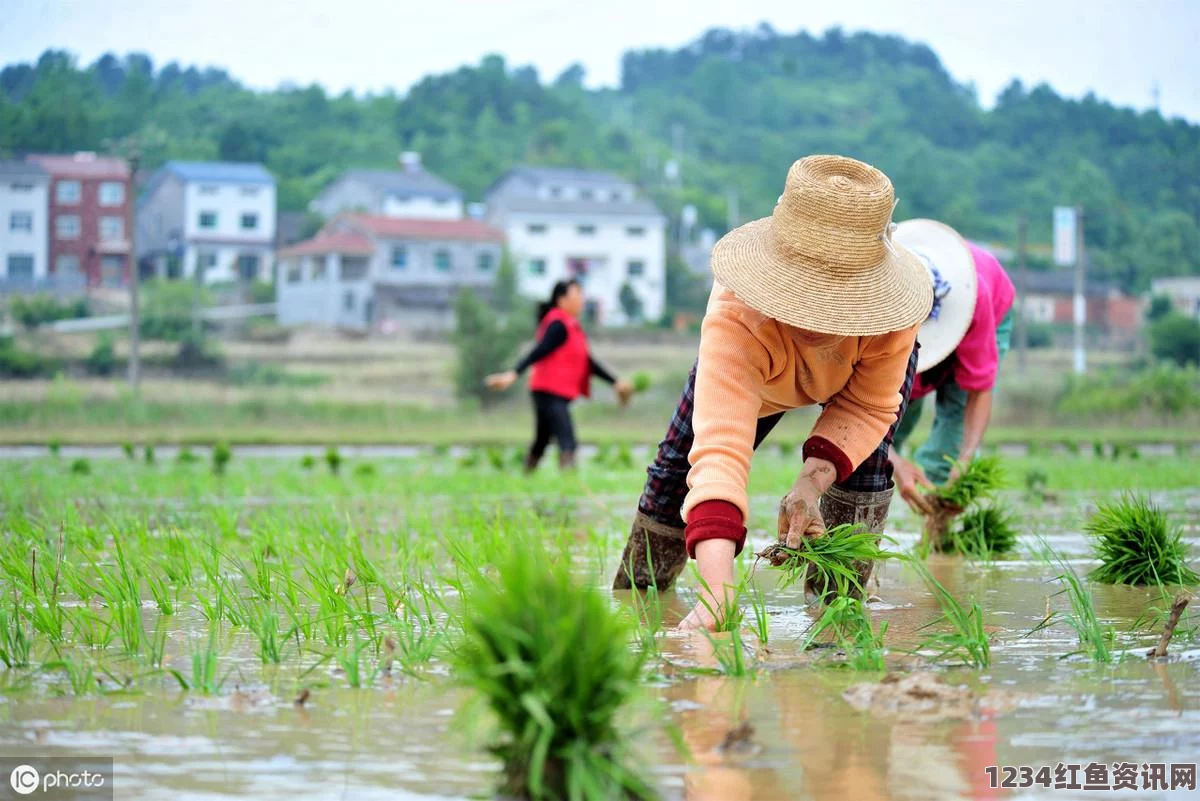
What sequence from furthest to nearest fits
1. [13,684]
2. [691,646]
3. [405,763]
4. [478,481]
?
[478,481]
[691,646]
[13,684]
[405,763]

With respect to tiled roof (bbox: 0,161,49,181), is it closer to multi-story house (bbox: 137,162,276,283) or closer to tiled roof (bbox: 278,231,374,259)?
tiled roof (bbox: 278,231,374,259)

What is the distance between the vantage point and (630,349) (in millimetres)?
55719

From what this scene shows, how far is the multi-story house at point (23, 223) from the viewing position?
57562 mm

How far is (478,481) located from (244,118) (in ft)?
265

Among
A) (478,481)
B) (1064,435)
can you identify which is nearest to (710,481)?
(478,481)

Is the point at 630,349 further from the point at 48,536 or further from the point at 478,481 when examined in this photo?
the point at 48,536

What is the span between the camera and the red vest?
39.0ft

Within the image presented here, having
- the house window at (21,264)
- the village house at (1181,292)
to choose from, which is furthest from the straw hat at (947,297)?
the house window at (21,264)

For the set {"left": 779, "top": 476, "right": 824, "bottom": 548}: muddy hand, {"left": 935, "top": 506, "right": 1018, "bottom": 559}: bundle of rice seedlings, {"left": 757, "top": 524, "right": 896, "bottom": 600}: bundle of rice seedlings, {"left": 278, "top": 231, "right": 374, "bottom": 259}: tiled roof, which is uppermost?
{"left": 779, "top": 476, "right": 824, "bottom": 548}: muddy hand

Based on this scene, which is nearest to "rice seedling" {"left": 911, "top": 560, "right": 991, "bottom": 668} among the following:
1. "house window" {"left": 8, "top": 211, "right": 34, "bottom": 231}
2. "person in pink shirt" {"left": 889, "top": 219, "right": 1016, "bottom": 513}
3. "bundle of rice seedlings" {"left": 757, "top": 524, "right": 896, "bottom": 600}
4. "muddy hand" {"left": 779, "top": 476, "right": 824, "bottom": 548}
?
"bundle of rice seedlings" {"left": 757, "top": 524, "right": 896, "bottom": 600}

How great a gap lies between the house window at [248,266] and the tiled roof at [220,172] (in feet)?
13.9

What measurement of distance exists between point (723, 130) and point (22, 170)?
210 feet

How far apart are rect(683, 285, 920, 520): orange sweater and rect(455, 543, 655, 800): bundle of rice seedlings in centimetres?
148

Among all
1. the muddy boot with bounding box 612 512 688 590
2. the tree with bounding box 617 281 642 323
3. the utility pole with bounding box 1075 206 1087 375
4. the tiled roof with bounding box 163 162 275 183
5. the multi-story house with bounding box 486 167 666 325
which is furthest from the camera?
the multi-story house with bounding box 486 167 666 325
